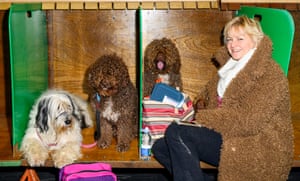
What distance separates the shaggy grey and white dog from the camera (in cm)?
266

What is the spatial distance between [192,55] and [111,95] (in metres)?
0.99

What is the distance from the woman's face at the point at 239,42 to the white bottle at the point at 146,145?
0.74 metres

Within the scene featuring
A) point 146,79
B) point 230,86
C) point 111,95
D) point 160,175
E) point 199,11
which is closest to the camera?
point 230,86

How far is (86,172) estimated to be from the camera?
8.71 feet

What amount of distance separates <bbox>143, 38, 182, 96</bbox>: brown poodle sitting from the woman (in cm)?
56

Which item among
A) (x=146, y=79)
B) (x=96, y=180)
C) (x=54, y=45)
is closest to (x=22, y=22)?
(x=54, y=45)

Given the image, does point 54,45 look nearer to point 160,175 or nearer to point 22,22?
point 22,22

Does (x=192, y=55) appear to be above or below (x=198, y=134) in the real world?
above

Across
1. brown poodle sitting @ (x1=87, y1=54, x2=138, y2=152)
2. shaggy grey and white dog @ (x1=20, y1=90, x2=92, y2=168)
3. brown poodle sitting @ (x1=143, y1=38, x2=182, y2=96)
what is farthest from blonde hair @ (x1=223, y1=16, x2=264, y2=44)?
shaggy grey and white dog @ (x1=20, y1=90, x2=92, y2=168)

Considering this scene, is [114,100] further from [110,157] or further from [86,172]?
[86,172]

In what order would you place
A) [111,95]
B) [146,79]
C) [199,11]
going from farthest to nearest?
[199,11], [146,79], [111,95]

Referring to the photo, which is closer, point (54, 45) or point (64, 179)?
point (64, 179)

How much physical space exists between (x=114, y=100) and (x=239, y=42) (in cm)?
87

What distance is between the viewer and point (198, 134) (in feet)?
8.02
